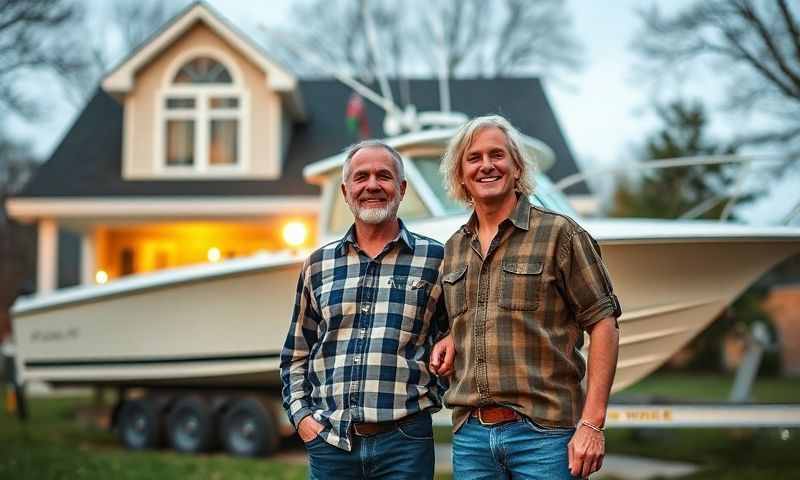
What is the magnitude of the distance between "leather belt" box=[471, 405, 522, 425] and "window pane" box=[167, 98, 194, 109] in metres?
12.8

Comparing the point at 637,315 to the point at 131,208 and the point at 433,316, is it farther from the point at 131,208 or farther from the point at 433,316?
the point at 131,208

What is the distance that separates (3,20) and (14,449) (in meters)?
11.2

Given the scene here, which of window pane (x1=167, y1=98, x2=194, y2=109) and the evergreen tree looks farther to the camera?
the evergreen tree

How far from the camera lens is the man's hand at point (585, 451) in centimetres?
225

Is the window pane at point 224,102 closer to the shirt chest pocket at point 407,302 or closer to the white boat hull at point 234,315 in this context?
the white boat hull at point 234,315

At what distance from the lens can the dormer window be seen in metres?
14.2

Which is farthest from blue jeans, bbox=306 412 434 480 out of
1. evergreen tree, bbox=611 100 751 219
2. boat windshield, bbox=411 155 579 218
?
evergreen tree, bbox=611 100 751 219

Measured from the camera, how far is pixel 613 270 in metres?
5.68

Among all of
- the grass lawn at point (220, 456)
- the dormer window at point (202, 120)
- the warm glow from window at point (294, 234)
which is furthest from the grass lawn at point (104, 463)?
the dormer window at point (202, 120)

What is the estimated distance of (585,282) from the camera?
7.72ft

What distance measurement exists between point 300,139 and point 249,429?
28.0ft

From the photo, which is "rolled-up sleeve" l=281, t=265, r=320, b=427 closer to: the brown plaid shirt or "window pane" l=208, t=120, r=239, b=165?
the brown plaid shirt

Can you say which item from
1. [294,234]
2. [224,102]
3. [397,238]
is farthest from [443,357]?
[224,102]

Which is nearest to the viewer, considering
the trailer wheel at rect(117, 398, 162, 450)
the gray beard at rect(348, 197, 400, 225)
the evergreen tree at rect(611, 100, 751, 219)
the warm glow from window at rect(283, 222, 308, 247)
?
the gray beard at rect(348, 197, 400, 225)
